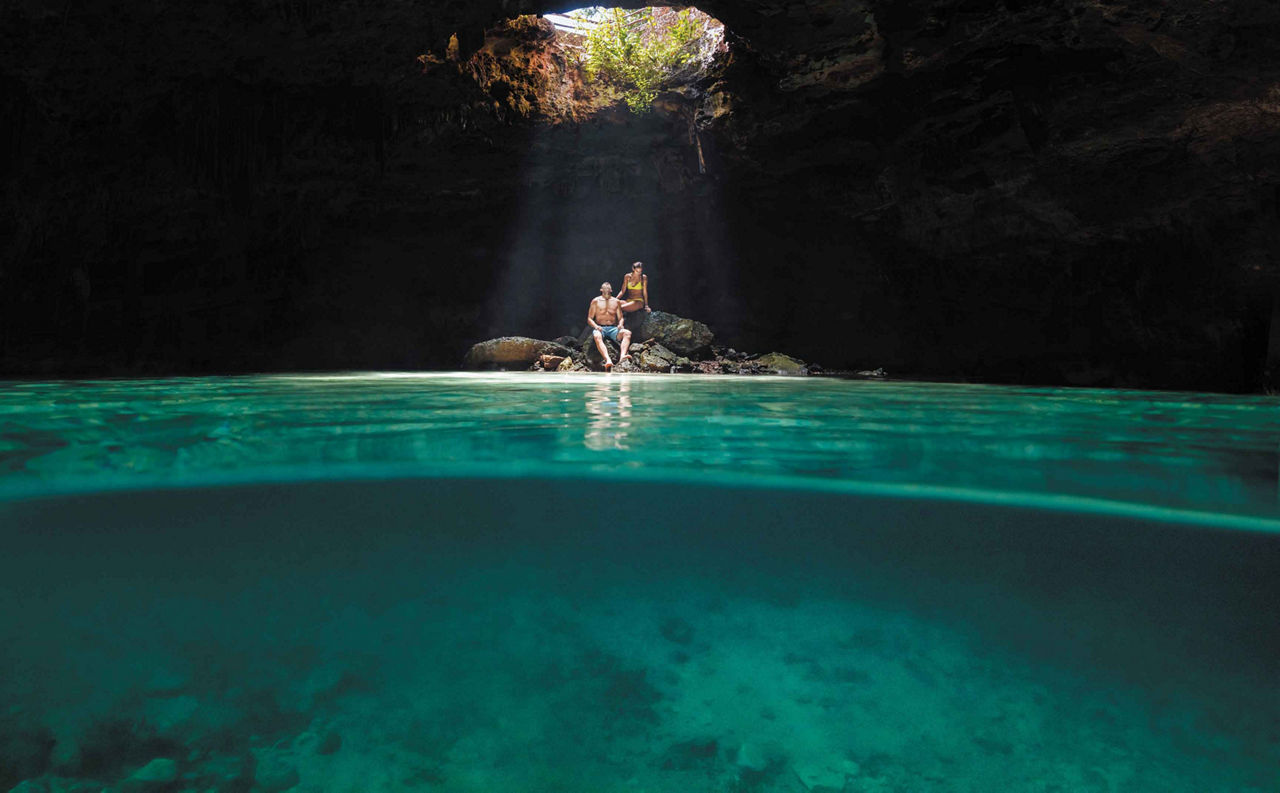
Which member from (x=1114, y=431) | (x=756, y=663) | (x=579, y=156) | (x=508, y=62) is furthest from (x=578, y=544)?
(x=579, y=156)

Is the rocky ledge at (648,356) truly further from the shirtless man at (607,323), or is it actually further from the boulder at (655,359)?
the shirtless man at (607,323)

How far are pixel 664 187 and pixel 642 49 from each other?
257 centimetres

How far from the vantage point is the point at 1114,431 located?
3.09m

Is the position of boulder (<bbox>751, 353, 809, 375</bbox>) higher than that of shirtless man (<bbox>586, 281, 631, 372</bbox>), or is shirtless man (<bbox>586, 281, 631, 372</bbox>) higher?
shirtless man (<bbox>586, 281, 631, 372</bbox>)

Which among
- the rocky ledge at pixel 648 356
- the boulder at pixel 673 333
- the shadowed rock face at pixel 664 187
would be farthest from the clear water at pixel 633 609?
the boulder at pixel 673 333

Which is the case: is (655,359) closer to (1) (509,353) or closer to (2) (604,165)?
(1) (509,353)

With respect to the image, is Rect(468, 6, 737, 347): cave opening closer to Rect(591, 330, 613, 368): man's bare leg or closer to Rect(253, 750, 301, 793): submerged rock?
Rect(591, 330, 613, 368): man's bare leg

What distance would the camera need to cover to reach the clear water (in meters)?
1.48

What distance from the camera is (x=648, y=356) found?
11445 mm

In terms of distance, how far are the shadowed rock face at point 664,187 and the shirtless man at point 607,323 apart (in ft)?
8.48

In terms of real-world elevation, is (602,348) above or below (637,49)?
below

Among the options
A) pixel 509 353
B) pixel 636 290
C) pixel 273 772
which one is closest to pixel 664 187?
pixel 636 290

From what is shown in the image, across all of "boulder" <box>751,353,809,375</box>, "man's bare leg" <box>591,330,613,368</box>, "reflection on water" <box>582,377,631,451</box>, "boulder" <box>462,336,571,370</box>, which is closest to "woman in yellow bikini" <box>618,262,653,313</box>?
"man's bare leg" <box>591,330,613,368</box>

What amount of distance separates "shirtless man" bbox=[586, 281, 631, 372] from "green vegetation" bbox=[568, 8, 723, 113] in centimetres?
315
